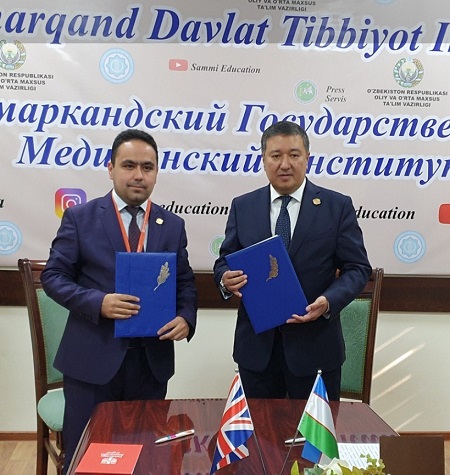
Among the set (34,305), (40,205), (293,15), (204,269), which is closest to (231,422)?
(34,305)

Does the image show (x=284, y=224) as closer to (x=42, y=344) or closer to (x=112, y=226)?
(x=112, y=226)

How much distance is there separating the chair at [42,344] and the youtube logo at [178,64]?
48.5 inches

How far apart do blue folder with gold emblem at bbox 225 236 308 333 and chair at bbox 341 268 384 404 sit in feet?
2.08

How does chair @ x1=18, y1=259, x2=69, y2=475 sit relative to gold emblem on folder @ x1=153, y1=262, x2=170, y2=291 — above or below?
below

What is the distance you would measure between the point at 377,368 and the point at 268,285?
164 centimetres

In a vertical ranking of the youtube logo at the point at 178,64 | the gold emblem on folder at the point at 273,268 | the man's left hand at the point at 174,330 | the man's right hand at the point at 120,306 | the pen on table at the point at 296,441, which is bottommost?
the pen on table at the point at 296,441

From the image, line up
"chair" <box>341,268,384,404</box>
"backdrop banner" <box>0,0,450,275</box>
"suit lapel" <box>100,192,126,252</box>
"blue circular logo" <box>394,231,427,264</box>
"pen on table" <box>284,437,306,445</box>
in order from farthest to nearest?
"blue circular logo" <box>394,231,427,264</box> < "backdrop banner" <box>0,0,450,275</box> < "chair" <box>341,268,384,404</box> < "suit lapel" <box>100,192,126,252</box> < "pen on table" <box>284,437,306,445</box>

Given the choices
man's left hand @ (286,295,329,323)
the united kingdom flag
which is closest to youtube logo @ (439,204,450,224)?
man's left hand @ (286,295,329,323)

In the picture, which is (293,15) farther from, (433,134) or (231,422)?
(231,422)

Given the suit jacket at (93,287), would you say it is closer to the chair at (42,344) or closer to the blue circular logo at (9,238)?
the chair at (42,344)

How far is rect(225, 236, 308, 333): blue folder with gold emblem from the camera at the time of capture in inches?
74.7

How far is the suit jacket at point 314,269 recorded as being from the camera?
202cm

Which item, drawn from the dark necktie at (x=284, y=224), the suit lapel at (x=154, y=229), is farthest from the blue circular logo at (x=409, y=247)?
the suit lapel at (x=154, y=229)

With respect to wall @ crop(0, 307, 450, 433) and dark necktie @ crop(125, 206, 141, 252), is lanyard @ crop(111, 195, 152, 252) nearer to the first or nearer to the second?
dark necktie @ crop(125, 206, 141, 252)
